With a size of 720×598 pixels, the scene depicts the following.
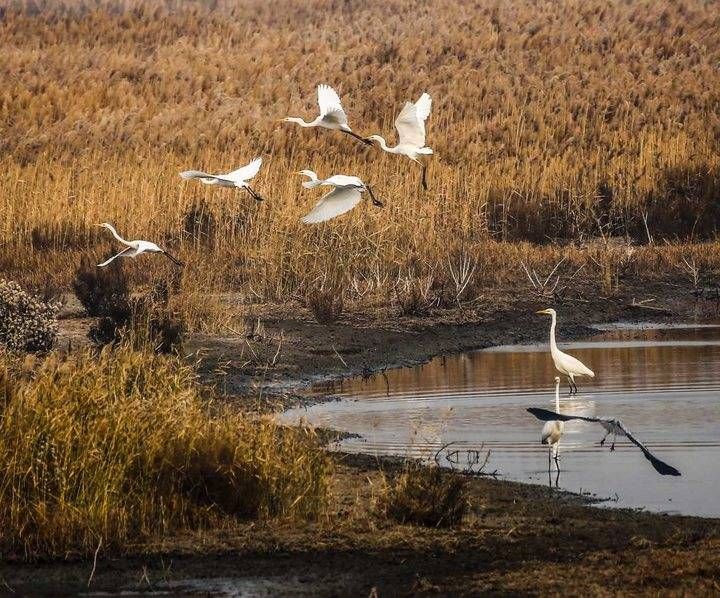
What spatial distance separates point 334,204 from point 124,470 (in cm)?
771

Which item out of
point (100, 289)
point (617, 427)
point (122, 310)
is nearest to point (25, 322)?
point (122, 310)

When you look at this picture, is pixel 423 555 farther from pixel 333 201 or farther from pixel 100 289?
pixel 100 289

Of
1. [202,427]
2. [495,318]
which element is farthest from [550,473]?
[495,318]

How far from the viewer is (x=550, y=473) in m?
9.93

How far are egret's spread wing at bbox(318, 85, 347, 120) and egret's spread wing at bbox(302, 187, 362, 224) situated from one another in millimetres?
864

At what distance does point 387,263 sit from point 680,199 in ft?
35.7

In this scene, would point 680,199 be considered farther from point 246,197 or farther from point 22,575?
point 22,575

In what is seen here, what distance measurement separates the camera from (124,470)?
7801mm

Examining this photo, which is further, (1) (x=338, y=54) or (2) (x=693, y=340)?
(1) (x=338, y=54)

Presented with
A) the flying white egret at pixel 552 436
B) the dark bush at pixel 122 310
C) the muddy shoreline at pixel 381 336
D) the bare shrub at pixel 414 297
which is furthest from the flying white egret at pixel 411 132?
the flying white egret at pixel 552 436

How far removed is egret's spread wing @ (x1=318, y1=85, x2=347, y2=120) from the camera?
14.2m

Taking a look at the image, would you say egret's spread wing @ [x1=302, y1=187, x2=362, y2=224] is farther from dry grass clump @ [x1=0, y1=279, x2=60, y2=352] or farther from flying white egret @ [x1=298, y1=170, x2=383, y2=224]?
dry grass clump @ [x1=0, y1=279, x2=60, y2=352]

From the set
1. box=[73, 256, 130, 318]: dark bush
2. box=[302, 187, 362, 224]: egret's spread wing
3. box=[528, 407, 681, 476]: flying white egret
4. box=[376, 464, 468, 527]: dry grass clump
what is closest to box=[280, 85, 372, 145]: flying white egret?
box=[302, 187, 362, 224]: egret's spread wing

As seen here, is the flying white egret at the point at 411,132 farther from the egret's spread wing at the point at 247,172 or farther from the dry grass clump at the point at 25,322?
the dry grass clump at the point at 25,322
